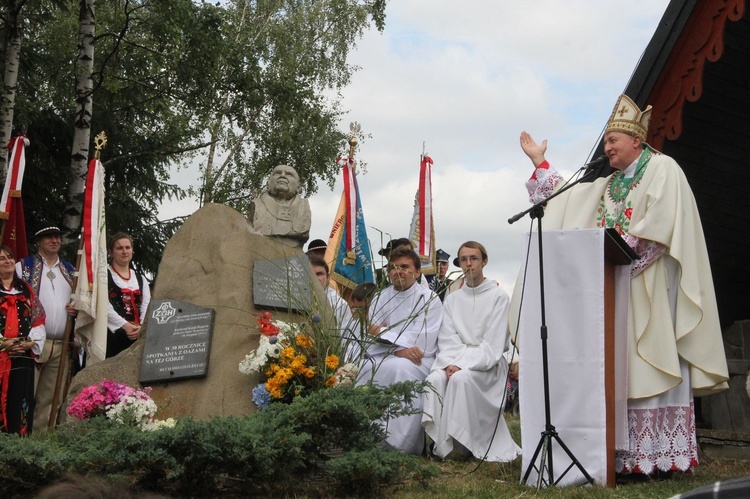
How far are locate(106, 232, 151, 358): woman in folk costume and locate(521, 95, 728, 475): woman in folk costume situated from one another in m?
4.54

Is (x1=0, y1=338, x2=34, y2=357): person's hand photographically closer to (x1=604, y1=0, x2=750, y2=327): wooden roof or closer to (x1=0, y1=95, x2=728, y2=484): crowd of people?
(x1=0, y1=95, x2=728, y2=484): crowd of people

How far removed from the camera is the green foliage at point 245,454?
16.7 feet

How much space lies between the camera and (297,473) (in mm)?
5738

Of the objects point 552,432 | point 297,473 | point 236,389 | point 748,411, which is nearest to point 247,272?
point 236,389

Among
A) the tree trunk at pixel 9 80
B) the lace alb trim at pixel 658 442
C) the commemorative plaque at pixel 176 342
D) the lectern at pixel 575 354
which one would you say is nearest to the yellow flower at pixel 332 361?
the commemorative plaque at pixel 176 342

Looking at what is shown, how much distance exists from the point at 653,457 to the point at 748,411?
2.78 meters

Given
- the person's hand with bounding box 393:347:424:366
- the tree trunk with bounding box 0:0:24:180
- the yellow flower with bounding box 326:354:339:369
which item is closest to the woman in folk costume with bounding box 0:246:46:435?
the yellow flower with bounding box 326:354:339:369

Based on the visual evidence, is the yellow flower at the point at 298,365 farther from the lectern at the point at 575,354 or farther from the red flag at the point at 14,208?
the red flag at the point at 14,208

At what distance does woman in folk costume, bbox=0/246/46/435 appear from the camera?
787 centimetres

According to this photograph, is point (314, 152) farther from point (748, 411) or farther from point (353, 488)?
point (353, 488)

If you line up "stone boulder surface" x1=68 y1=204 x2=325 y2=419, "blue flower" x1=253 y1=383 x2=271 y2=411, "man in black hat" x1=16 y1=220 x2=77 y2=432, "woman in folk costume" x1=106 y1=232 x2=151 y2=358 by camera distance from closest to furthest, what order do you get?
1. "blue flower" x1=253 y1=383 x2=271 y2=411
2. "stone boulder surface" x1=68 y1=204 x2=325 y2=419
3. "man in black hat" x1=16 y1=220 x2=77 y2=432
4. "woman in folk costume" x1=106 y1=232 x2=151 y2=358

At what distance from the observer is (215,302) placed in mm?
7805

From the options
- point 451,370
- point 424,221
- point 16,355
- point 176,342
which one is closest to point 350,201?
point 424,221

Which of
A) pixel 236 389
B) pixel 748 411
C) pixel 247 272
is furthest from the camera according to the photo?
pixel 748 411
